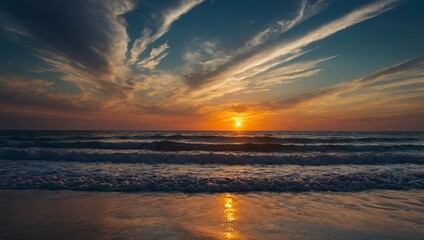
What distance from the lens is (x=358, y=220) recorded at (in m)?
4.97

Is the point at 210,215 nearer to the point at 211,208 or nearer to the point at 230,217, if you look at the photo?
Answer: the point at 230,217

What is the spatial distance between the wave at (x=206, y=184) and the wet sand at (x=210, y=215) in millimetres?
555

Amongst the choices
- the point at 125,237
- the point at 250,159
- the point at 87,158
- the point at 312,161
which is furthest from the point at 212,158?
the point at 125,237

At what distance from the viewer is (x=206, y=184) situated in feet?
26.8

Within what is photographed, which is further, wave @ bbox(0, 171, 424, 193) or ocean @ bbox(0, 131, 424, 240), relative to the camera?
wave @ bbox(0, 171, 424, 193)

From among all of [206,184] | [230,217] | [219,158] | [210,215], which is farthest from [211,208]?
[219,158]

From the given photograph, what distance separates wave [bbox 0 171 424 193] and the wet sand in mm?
555

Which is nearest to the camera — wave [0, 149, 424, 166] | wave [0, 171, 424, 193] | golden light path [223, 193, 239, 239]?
golden light path [223, 193, 239, 239]

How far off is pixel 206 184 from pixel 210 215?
2.86 m

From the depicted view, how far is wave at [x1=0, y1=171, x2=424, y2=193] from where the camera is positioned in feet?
25.6

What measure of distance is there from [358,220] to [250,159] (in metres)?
10.6

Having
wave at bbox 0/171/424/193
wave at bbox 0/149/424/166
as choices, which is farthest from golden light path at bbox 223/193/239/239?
wave at bbox 0/149/424/166

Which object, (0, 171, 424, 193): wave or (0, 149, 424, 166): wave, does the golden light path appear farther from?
(0, 149, 424, 166): wave

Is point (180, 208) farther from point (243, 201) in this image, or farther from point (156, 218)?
point (243, 201)
